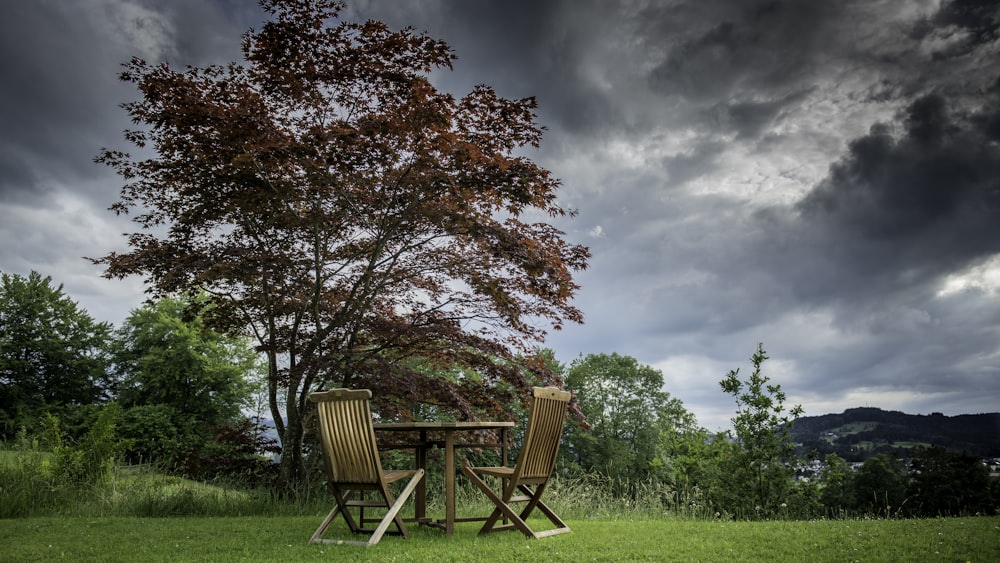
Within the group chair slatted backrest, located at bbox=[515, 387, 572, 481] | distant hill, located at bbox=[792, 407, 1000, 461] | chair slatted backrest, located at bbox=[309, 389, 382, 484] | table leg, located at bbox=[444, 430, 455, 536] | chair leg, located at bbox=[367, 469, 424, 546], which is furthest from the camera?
distant hill, located at bbox=[792, 407, 1000, 461]

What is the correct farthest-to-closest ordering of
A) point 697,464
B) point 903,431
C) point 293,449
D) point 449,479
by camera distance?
point 903,431 → point 697,464 → point 293,449 → point 449,479

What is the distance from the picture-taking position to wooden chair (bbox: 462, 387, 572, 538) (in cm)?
500

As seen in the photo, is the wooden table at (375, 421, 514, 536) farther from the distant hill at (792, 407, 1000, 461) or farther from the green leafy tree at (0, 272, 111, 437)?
the green leafy tree at (0, 272, 111, 437)

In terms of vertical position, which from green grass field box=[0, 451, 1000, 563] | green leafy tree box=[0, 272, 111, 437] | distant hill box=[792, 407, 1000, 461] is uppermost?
green leafy tree box=[0, 272, 111, 437]

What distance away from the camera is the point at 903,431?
18391mm

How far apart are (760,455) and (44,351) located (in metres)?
25.3

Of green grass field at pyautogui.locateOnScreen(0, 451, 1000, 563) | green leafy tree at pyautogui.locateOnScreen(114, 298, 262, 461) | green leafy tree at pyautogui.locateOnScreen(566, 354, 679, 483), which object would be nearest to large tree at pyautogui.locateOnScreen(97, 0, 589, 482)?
green grass field at pyautogui.locateOnScreen(0, 451, 1000, 563)

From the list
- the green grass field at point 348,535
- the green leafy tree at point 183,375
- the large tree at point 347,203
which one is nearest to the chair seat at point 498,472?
the green grass field at point 348,535

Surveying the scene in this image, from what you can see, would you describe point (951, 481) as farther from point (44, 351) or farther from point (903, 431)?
point (44, 351)

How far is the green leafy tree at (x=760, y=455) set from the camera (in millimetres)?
8180

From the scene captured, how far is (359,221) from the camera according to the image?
324 inches

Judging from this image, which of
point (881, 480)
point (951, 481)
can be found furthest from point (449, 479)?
point (881, 480)

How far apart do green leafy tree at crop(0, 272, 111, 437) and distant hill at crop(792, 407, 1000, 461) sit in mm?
24782

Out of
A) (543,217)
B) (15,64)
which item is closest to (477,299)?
(543,217)
